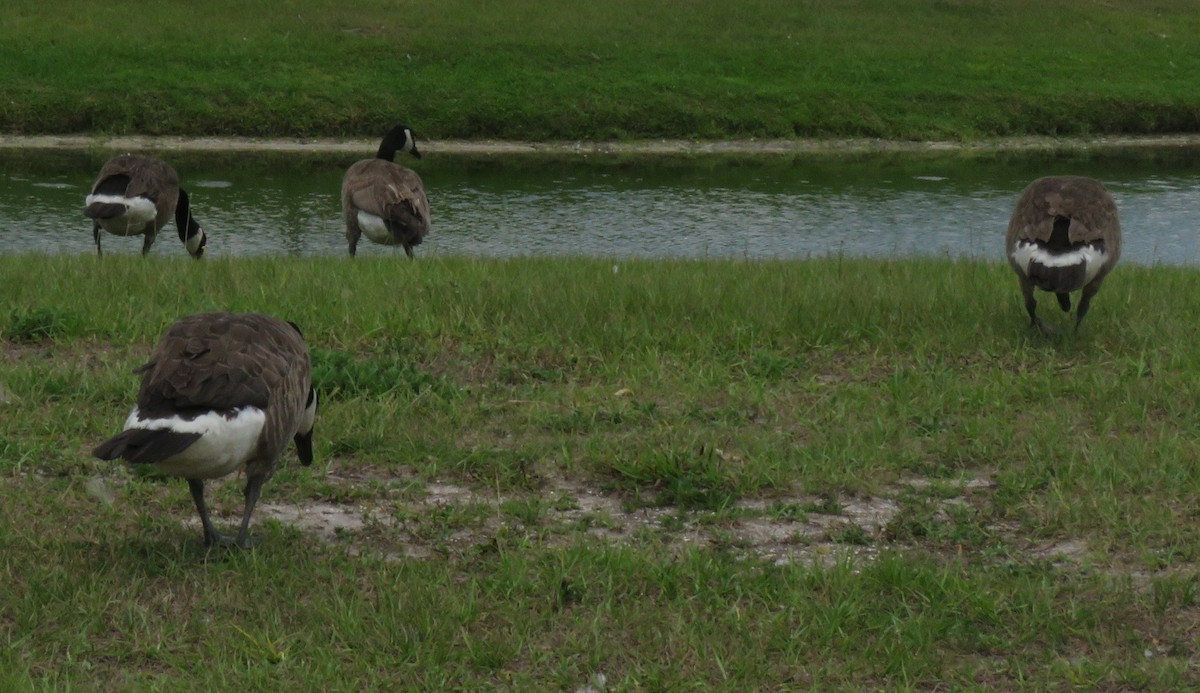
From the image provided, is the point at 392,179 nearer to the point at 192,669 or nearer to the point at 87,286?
the point at 87,286

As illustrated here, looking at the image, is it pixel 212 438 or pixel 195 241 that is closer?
pixel 212 438

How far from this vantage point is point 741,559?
538 cm

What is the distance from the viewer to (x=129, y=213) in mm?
13000

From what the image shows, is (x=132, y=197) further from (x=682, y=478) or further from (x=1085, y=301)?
(x=1085, y=301)

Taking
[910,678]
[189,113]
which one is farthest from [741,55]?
[910,678]

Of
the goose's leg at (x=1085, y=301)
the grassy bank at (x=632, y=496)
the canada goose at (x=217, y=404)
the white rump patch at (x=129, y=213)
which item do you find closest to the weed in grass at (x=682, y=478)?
the grassy bank at (x=632, y=496)

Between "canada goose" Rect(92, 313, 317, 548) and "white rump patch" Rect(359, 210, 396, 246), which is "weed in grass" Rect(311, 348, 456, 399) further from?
"white rump patch" Rect(359, 210, 396, 246)

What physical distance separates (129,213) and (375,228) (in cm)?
236

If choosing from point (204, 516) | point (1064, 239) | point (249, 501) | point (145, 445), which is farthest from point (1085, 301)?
point (145, 445)

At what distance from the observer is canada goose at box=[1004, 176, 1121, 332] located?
7.89 m

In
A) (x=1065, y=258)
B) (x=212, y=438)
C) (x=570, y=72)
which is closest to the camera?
(x=212, y=438)

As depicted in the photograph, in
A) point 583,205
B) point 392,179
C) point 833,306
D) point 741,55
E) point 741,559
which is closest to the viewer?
point 741,559

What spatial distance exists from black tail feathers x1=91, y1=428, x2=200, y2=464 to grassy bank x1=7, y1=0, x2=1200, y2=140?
22407 millimetres

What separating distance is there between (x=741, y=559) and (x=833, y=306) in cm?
397
